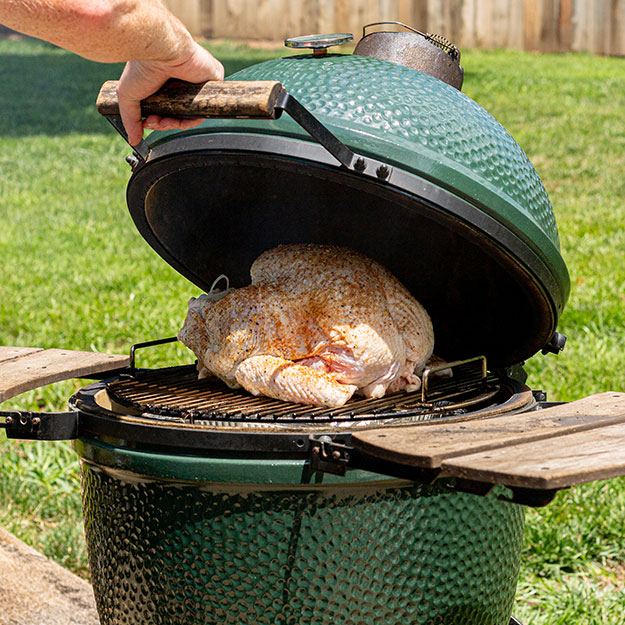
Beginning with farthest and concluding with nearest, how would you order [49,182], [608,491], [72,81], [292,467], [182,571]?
1. [72,81]
2. [49,182]
3. [608,491]
4. [182,571]
5. [292,467]

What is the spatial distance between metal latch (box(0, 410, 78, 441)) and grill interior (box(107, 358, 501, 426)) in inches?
6.8

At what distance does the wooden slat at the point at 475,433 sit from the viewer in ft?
6.50

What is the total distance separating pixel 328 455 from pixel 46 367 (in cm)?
120

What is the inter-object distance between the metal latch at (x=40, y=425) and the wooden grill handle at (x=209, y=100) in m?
0.69

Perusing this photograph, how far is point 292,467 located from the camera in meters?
2.20

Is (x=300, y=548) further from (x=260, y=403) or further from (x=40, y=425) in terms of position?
(x=40, y=425)

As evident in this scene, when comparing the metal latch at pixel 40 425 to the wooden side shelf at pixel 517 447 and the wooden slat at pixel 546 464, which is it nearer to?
the wooden side shelf at pixel 517 447

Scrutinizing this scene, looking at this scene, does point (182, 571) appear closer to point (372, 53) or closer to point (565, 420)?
point (565, 420)

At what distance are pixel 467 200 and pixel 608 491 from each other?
1949 millimetres

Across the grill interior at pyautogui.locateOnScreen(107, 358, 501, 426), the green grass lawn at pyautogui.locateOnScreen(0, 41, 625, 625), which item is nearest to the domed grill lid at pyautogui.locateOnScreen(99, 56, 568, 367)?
the grill interior at pyautogui.locateOnScreen(107, 358, 501, 426)

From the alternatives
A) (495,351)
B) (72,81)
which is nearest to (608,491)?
(495,351)

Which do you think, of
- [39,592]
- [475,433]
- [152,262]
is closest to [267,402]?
[475,433]

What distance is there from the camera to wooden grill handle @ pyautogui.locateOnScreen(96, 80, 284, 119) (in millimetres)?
2158

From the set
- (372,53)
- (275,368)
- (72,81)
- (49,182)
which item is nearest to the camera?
(275,368)
